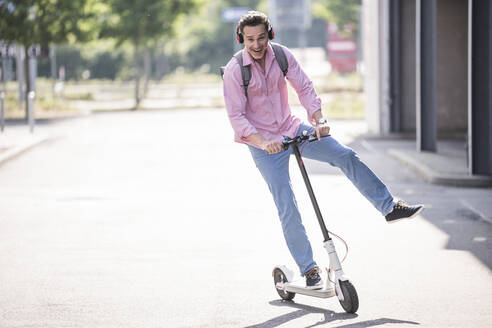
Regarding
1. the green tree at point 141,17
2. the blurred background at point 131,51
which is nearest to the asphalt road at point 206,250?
the blurred background at point 131,51

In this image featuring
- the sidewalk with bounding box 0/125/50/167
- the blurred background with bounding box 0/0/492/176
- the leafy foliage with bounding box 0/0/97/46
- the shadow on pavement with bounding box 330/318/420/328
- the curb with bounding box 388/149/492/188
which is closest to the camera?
the shadow on pavement with bounding box 330/318/420/328

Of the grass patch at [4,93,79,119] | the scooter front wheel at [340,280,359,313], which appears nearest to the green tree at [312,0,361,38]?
the grass patch at [4,93,79,119]

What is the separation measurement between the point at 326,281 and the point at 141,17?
116 ft

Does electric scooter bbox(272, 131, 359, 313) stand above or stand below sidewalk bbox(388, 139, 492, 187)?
above

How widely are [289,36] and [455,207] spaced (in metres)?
120

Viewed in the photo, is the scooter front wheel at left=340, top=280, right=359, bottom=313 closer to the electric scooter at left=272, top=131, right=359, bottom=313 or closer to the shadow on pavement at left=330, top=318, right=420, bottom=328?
the electric scooter at left=272, top=131, right=359, bottom=313

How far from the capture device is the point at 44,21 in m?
31.9

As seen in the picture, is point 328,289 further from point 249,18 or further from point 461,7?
point 461,7

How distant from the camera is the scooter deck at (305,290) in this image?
20.6ft

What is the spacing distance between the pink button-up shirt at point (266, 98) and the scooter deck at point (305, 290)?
3.05 feet

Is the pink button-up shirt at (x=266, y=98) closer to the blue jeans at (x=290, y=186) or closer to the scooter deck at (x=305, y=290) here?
the blue jeans at (x=290, y=186)

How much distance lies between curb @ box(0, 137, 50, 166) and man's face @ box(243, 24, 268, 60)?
451 inches

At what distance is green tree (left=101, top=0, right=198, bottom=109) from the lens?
1607 inches

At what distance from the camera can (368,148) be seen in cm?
1955
